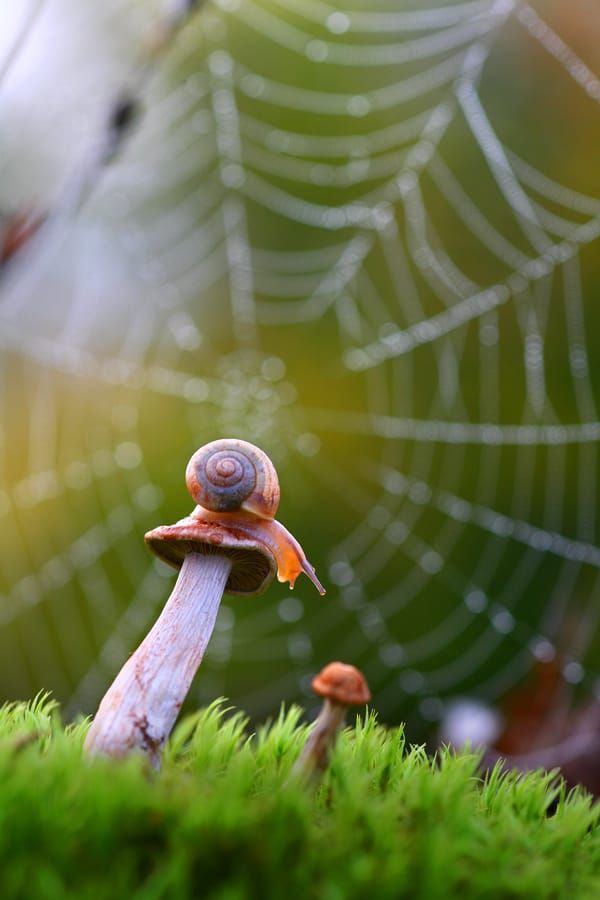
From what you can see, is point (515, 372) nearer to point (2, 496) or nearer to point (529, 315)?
point (529, 315)

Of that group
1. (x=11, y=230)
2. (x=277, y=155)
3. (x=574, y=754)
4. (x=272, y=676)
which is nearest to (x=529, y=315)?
(x=277, y=155)

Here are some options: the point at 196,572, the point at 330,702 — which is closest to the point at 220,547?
the point at 196,572

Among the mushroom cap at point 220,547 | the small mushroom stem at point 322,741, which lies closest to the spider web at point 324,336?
the mushroom cap at point 220,547

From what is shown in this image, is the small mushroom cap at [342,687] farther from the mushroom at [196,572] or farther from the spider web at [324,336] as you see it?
the spider web at [324,336]

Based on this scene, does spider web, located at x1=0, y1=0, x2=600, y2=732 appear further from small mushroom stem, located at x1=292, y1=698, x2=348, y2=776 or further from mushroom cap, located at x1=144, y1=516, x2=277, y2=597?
small mushroom stem, located at x1=292, y1=698, x2=348, y2=776

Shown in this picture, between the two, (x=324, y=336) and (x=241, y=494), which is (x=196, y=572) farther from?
(x=324, y=336)

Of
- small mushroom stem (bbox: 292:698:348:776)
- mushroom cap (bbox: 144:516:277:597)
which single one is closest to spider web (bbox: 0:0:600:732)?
mushroom cap (bbox: 144:516:277:597)
